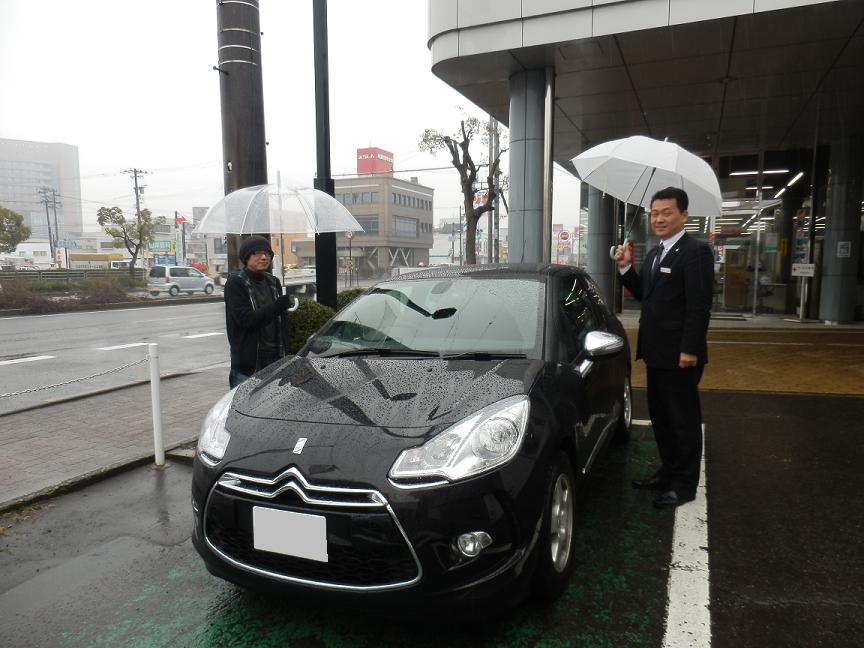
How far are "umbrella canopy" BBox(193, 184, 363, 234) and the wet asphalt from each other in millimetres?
1891

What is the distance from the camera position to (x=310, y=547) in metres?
2.09

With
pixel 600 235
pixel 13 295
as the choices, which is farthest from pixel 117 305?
pixel 600 235

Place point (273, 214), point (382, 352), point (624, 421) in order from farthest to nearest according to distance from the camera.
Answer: point (273, 214) < point (624, 421) < point (382, 352)

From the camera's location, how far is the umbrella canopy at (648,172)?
383cm

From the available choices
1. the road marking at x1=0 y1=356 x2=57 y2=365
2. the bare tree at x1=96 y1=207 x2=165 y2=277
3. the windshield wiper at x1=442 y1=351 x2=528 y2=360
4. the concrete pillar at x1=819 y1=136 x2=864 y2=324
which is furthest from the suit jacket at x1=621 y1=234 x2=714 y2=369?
the bare tree at x1=96 y1=207 x2=165 y2=277

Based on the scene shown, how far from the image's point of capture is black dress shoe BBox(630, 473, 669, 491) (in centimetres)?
372

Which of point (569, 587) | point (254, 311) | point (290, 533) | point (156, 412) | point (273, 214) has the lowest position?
point (569, 587)

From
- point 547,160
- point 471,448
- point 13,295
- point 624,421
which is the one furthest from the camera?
point 13,295

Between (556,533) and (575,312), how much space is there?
1.42 meters

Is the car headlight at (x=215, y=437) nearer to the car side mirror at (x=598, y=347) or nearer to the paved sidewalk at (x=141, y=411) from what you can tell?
the car side mirror at (x=598, y=347)

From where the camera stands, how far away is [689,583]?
8.82 ft

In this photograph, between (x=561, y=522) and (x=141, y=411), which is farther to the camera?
(x=141, y=411)

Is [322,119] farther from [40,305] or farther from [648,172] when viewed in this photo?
[40,305]

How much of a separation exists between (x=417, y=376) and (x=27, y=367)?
8.85m
